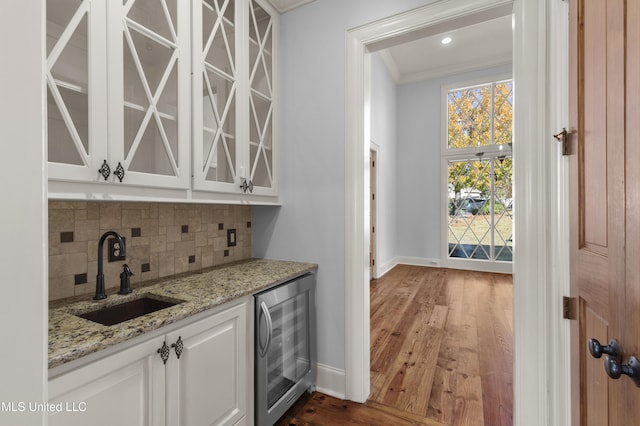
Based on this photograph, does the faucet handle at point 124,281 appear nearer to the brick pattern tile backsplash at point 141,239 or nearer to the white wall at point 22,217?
the brick pattern tile backsplash at point 141,239

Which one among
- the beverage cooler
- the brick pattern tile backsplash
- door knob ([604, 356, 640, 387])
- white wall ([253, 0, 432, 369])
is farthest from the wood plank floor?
door knob ([604, 356, 640, 387])

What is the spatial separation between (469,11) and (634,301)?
5.22ft

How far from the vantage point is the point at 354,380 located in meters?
1.85

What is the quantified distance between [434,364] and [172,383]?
2.00m

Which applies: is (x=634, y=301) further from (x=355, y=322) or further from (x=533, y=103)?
(x=355, y=322)

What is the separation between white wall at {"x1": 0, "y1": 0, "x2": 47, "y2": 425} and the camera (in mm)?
409

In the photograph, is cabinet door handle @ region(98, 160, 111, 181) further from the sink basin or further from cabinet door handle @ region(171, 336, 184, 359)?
cabinet door handle @ region(171, 336, 184, 359)

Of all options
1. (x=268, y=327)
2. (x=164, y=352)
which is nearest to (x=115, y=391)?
(x=164, y=352)

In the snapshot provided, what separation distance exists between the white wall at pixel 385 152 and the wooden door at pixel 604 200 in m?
3.61

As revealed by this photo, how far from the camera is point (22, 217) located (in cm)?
43

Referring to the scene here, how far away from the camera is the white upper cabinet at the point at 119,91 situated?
1035mm

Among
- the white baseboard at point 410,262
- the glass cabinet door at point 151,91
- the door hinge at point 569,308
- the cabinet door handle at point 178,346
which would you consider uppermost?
the glass cabinet door at point 151,91

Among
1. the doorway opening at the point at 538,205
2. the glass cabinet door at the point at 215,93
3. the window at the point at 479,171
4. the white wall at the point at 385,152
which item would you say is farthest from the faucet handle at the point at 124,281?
the window at the point at 479,171

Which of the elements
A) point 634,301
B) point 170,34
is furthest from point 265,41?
point 634,301
